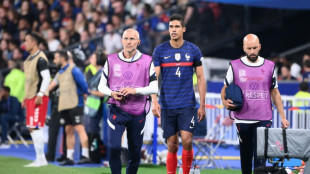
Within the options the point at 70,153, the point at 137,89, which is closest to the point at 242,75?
the point at 137,89

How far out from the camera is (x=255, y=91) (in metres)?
10.1

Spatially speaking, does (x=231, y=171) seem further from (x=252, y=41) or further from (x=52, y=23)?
(x=52, y=23)

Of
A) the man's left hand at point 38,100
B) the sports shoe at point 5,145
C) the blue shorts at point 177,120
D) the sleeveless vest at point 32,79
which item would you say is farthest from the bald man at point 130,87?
the sports shoe at point 5,145

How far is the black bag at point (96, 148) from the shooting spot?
14.5m

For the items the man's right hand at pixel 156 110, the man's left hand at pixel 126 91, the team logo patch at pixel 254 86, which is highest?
the team logo patch at pixel 254 86

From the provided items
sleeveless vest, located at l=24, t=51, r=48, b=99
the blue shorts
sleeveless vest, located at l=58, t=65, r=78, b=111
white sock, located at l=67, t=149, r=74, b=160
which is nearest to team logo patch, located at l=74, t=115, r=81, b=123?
sleeveless vest, located at l=58, t=65, r=78, b=111

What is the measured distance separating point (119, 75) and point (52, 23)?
1447 centimetres

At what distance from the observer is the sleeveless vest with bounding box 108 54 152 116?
32.3ft

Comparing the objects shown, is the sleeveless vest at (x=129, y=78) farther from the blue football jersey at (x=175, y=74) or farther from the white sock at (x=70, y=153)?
the white sock at (x=70, y=153)

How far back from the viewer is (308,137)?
32.8ft

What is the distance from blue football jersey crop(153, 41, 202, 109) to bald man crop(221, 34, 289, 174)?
0.58 metres

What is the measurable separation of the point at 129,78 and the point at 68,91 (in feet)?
14.3

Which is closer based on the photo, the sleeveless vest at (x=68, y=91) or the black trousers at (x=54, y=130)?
the sleeveless vest at (x=68, y=91)

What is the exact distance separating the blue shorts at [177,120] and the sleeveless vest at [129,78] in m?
0.60
